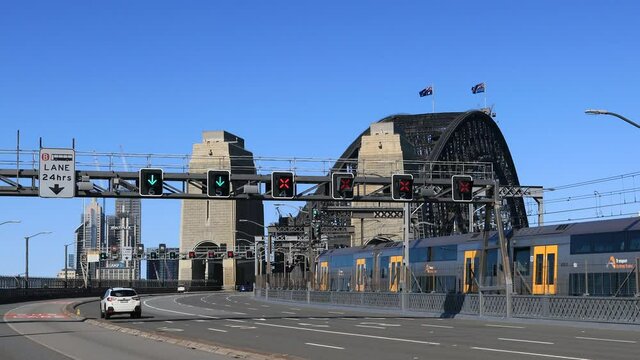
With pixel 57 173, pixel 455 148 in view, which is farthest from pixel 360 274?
pixel 455 148

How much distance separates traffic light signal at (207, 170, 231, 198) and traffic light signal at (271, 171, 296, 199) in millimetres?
2243

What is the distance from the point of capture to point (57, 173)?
36875mm

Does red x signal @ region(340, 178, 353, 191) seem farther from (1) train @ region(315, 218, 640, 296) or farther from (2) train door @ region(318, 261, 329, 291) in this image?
(2) train door @ region(318, 261, 329, 291)

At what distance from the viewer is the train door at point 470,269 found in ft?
146

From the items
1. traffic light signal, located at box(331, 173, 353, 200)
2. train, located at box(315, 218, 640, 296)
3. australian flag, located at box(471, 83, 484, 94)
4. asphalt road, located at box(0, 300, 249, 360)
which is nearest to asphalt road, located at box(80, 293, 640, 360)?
asphalt road, located at box(0, 300, 249, 360)

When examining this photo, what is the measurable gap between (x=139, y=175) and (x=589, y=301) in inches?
819

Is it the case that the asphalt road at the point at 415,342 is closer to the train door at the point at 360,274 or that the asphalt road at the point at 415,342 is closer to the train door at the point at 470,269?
the train door at the point at 470,269

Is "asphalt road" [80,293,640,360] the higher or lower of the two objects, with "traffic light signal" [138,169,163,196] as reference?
lower

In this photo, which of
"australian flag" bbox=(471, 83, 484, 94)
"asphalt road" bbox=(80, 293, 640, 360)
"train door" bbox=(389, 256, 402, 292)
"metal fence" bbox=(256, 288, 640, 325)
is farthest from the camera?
"australian flag" bbox=(471, 83, 484, 94)

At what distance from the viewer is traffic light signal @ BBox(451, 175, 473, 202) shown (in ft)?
137

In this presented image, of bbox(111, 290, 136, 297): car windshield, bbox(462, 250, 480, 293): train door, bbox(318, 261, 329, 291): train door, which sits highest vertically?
bbox(462, 250, 480, 293): train door

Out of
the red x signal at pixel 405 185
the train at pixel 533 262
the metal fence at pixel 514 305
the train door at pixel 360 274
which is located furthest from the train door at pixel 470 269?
the train door at pixel 360 274

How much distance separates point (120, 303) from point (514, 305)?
1957 cm

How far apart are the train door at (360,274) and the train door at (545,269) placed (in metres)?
20.2
